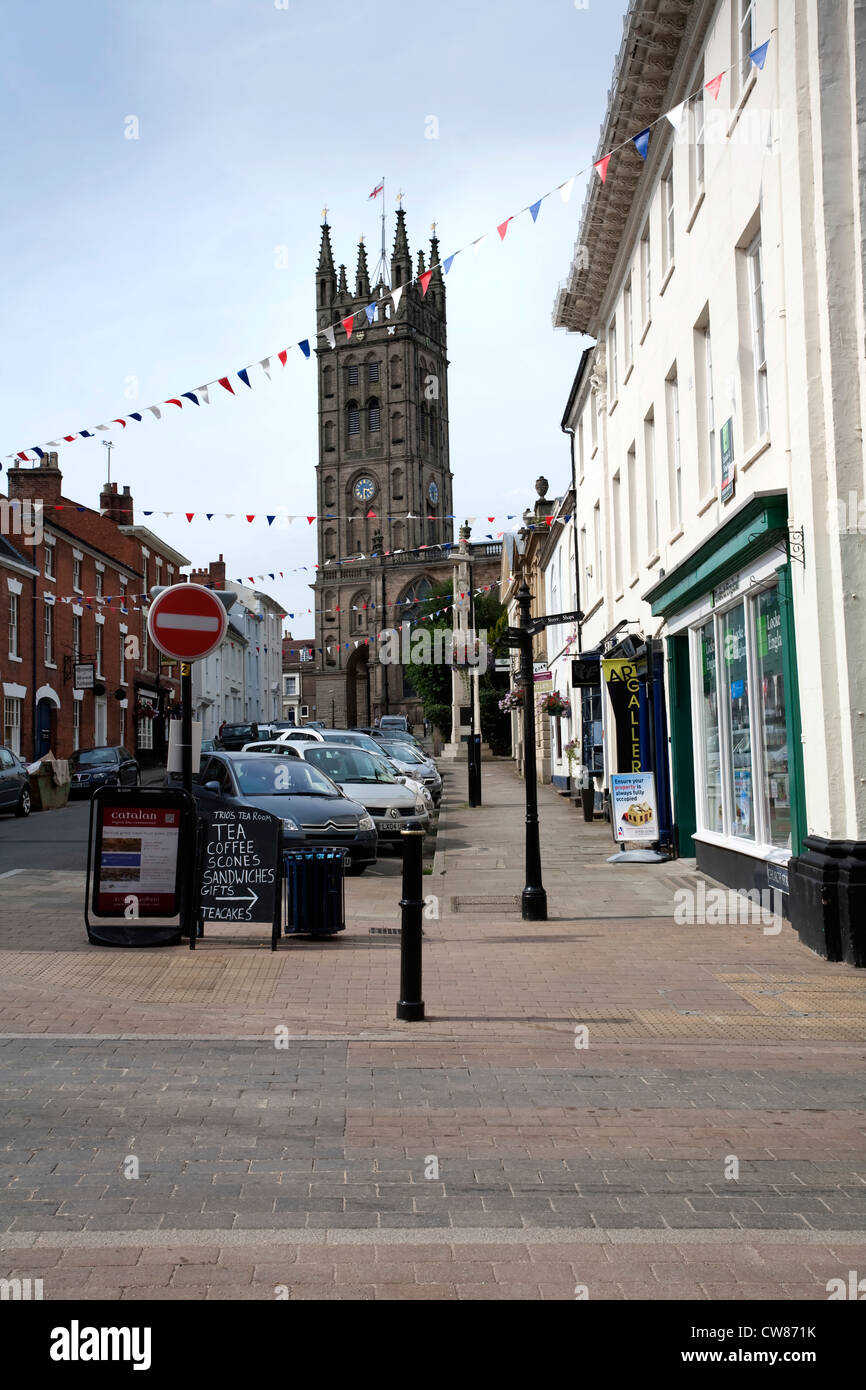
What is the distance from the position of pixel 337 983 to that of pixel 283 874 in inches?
80.6

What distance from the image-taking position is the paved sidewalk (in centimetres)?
382

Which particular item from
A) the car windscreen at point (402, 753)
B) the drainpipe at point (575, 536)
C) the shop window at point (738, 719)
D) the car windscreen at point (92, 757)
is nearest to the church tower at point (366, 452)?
the car windscreen at point (92, 757)

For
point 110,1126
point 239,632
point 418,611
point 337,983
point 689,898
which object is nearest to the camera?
point 110,1126

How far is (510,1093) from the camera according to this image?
5848mm

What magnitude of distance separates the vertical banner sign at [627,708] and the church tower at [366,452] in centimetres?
8491

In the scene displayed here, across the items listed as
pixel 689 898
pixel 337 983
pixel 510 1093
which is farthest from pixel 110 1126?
pixel 689 898

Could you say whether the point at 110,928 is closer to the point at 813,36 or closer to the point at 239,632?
the point at 813,36

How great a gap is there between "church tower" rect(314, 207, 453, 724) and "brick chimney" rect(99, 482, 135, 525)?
162 feet

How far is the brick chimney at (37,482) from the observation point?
40.9 metres

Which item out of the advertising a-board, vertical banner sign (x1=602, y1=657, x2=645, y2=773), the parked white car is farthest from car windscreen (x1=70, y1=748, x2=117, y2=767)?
the advertising a-board

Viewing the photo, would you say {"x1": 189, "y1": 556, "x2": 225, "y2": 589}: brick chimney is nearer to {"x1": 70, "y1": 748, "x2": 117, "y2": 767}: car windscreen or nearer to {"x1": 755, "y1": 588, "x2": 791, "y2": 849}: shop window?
{"x1": 70, "y1": 748, "x2": 117, "y2": 767}: car windscreen

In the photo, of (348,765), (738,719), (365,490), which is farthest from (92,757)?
(365,490)

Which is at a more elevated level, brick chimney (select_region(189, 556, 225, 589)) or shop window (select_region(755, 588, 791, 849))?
brick chimney (select_region(189, 556, 225, 589))

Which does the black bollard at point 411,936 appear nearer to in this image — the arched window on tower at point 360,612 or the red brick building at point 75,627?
the red brick building at point 75,627
